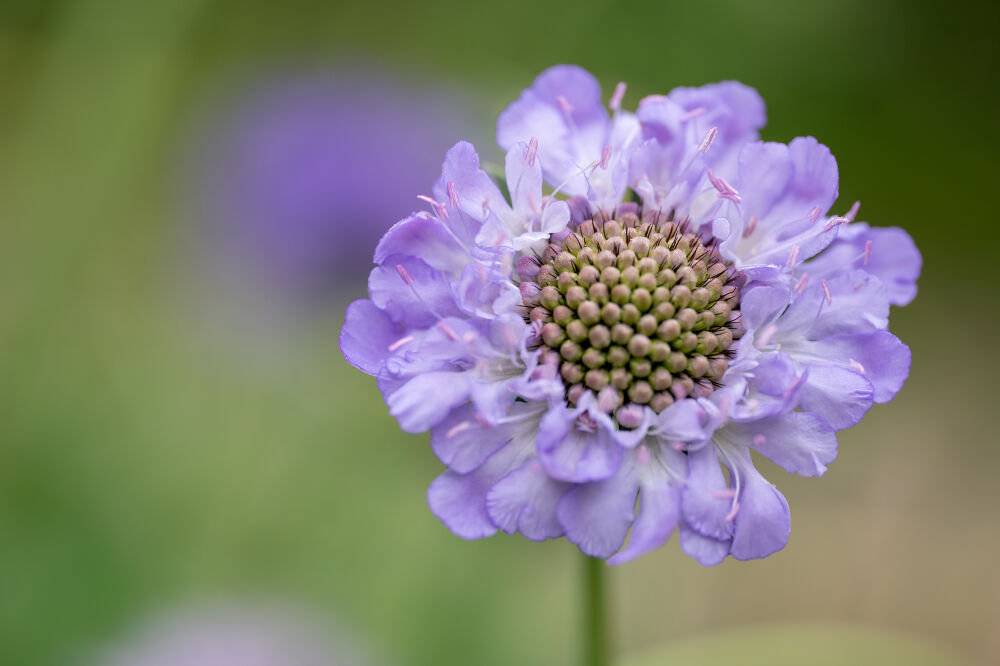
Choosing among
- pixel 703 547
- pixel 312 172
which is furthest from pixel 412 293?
pixel 312 172

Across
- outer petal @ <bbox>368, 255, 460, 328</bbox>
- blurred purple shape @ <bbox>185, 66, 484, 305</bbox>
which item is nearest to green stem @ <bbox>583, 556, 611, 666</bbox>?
outer petal @ <bbox>368, 255, 460, 328</bbox>

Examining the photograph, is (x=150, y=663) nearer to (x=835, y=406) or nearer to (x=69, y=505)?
(x=69, y=505)

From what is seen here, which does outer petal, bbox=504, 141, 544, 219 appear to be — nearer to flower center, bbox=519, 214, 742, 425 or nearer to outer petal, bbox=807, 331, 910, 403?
flower center, bbox=519, 214, 742, 425

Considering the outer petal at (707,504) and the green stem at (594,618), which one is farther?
the green stem at (594,618)

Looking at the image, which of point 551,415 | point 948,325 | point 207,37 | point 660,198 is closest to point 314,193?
point 207,37

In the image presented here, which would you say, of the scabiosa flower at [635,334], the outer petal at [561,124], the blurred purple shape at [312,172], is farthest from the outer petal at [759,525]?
the blurred purple shape at [312,172]

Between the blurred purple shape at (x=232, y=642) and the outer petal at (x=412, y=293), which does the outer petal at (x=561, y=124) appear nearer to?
the outer petal at (x=412, y=293)
